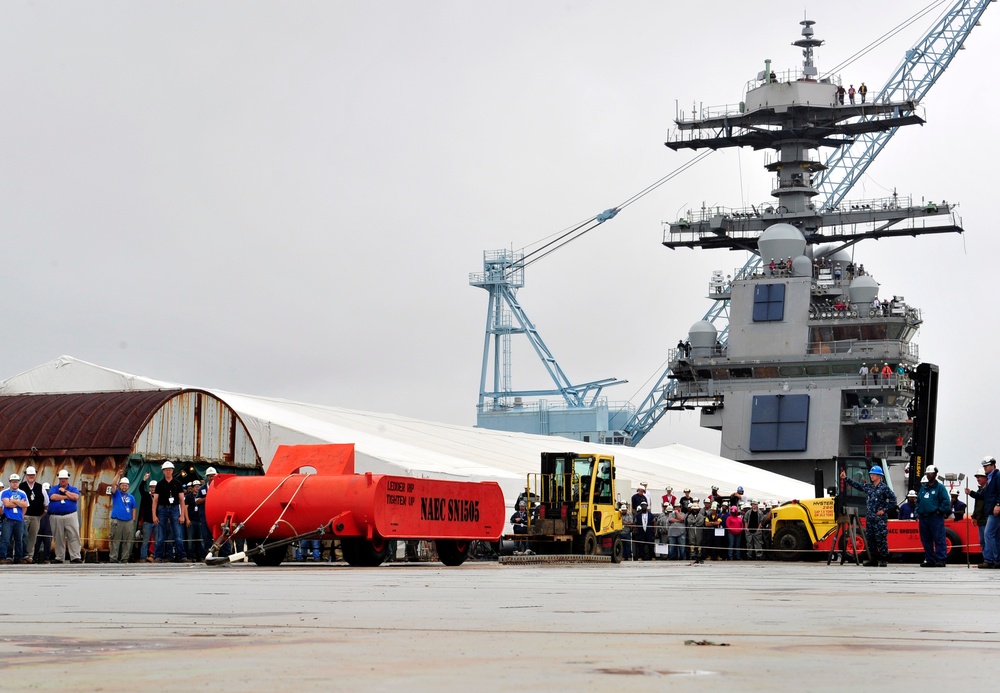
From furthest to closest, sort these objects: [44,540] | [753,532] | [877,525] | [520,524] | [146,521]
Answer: [753,532], [520,524], [44,540], [146,521], [877,525]

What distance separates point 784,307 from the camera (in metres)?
65.6

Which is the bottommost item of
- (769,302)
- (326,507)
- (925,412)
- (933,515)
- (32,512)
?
(32,512)

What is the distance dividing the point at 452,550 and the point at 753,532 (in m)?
12.5

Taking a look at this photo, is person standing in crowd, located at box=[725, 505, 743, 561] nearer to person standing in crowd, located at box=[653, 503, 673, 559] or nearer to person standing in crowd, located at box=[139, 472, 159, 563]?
person standing in crowd, located at box=[653, 503, 673, 559]

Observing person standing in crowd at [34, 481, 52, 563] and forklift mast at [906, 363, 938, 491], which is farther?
forklift mast at [906, 363, 938, 491]

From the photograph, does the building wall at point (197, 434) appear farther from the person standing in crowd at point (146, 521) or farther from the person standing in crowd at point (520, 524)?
the person standing in crowd at point (520, 524)

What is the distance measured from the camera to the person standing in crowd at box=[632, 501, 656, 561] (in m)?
33.7

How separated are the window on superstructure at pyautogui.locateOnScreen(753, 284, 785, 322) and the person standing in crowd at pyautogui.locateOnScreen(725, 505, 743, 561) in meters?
33.4

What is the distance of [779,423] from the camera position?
2591 inches

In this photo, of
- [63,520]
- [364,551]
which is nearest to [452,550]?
[364,551]

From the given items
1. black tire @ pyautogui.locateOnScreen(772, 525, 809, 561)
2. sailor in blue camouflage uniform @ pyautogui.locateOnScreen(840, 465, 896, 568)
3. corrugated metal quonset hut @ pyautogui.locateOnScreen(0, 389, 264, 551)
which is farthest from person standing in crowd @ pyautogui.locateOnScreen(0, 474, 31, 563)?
black tire @ pyautogui.locateOnScreen(772, 525, 809, 561)

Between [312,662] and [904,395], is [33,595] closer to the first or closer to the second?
[312,662]

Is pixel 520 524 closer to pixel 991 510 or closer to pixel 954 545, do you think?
pixel 954 545

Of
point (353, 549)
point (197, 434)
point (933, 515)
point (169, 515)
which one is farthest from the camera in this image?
point (197, 434)
